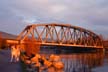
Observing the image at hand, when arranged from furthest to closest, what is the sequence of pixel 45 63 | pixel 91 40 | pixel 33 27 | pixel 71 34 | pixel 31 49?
pixel 91 40 < pixel 71 34 < pixel 33 27 < pixel 31 49 < pixel 45 63

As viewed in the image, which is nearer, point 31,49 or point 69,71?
point 69,71

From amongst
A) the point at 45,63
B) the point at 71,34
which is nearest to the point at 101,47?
the point at 71,34

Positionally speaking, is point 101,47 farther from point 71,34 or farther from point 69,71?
point 69,71

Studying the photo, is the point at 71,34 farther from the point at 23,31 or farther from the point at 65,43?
the point at 23,31

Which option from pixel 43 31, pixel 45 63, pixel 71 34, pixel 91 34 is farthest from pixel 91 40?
pixel 45 63

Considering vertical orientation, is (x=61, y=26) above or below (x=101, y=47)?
above

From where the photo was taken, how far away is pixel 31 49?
68750mm

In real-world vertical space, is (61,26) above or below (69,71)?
above

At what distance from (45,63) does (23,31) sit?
256 feet

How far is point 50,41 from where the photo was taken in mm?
135250

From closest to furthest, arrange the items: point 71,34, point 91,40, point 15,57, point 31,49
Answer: point 15,57, point 31,49, point 71,34, point 91,40

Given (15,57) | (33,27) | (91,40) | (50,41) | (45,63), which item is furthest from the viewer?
(91,40)

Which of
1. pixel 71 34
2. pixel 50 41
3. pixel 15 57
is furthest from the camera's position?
pixel 71 34

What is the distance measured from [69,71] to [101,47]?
425 ft
